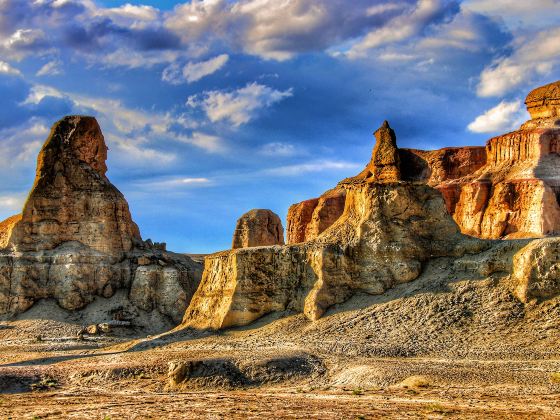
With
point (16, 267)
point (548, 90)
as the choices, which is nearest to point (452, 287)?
point (16, 267)

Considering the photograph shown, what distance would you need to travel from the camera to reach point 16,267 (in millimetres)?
67062

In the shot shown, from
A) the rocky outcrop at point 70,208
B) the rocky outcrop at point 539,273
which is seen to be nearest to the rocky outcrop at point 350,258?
the rocky outcrop at point 539,273

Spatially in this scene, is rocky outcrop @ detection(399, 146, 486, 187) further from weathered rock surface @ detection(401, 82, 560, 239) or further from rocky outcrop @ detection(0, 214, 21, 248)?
rocky outcrop @ detection(0, 214, 21, 248)

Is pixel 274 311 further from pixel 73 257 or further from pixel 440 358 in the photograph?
pixel 73 257

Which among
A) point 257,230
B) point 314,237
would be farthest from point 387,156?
point 257,230

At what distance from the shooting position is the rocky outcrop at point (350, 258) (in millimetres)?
45875

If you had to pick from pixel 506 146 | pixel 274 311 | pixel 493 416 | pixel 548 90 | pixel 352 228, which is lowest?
pixel 493 416

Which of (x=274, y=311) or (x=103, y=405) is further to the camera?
(x=274, y=311)

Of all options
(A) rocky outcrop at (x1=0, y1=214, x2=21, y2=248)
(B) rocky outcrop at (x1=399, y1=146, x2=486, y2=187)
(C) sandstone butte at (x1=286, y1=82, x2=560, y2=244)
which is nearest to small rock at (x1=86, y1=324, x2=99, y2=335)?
(A) rocky outcrop at (x1=0, y1=214, x2=21, y2=248)

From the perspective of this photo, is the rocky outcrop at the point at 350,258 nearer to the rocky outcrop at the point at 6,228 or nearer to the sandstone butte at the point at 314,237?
the sandstone butte at the point at 314,237

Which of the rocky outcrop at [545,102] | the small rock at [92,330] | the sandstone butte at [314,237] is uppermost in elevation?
the rocky outcrop at [545,102]

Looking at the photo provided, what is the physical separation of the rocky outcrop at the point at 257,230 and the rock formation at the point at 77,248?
879 cm

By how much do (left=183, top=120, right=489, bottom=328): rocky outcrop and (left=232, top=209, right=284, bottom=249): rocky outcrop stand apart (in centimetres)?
3120

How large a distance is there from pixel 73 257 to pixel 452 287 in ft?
111
